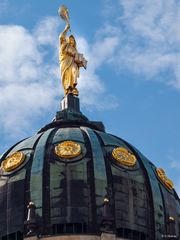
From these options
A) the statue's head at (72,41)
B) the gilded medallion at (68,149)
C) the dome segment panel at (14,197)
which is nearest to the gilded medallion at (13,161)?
the dome segment panel at (14,197)

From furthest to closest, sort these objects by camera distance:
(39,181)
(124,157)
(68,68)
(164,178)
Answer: (68,68) → (164,178) → (124,157) → (39,181)

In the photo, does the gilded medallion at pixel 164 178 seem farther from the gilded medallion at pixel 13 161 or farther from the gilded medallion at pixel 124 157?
the gilded medallion at pixel 13 161

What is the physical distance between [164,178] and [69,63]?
45.0 ft

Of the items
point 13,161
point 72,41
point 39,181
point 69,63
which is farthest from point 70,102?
point 39,181

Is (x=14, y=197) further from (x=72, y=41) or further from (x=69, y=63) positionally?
(x=72, y=41)

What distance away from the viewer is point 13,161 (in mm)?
94250

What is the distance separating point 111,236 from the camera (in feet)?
286

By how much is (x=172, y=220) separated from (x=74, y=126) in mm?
12290

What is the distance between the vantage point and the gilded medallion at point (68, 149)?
9325 cm

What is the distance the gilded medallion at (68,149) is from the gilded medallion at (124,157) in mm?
2809

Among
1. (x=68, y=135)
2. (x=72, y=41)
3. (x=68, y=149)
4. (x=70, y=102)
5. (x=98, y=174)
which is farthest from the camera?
(x=72, y=41)

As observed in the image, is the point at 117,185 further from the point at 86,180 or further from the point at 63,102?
the point at 63,102

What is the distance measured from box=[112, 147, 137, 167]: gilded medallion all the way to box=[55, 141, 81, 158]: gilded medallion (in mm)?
2809

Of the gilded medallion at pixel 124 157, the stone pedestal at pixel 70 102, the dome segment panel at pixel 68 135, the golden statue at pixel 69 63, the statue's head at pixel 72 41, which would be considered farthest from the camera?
the statue's head at pixel 72 41
